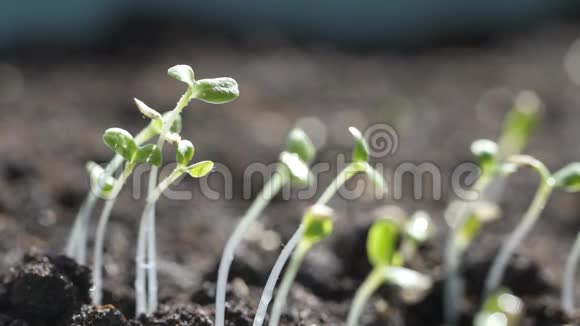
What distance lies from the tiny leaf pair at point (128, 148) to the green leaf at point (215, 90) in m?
0.11

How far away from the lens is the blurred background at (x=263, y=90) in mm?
1914

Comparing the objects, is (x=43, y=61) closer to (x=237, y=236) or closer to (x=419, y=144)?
(x=419, y=144)

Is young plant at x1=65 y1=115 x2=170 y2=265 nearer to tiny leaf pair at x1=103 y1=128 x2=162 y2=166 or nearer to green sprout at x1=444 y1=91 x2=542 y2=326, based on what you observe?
tiny leaf pair at x1=103 y1=128 x2=162 y2=166

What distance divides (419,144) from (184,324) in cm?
142

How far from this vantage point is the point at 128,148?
4.05ft

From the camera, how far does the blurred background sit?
191 centimetres

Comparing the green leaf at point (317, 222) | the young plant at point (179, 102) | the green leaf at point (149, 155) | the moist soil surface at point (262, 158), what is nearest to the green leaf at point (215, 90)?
the young plant at point (179, 102)

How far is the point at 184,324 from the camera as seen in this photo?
131 cm

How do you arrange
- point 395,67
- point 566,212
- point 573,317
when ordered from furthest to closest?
point 395,67 < point 566,212 < point 573,317

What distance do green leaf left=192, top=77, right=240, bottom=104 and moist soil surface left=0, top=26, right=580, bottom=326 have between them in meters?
0.37

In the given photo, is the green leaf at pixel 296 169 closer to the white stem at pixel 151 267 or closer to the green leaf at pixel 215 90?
the green leaf at pixel 215 90

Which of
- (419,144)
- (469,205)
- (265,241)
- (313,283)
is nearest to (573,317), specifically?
(469,205)

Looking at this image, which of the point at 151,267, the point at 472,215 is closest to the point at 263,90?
the point at 472,215

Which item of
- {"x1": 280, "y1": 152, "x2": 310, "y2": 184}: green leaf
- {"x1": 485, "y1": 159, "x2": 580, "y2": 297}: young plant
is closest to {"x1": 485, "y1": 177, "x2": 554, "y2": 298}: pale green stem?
{"x1": 485, "y1": 159, "x2": 580, "y2": 297}: young plant
